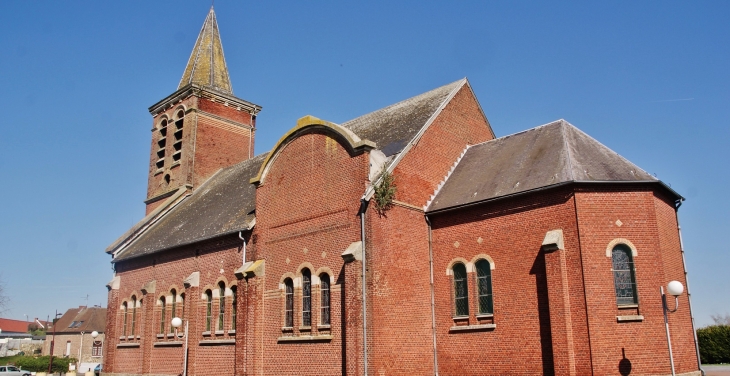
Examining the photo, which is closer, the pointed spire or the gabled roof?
the pointed spire

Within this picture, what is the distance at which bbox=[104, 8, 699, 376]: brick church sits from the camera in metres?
17.0

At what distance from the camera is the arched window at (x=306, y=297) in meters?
20.4

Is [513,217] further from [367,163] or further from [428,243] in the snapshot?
[367,163]

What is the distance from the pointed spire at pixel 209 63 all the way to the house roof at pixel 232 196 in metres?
6.23

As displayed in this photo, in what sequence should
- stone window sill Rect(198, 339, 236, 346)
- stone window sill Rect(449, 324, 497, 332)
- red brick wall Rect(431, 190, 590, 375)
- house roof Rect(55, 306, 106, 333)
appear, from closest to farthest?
red brick wall Rect(431, 190, 590, 375) → stone window sill Rect(449, 324, 497, 332) → stone window sill Rect(198, 339, 236, 346) → house roof Rect(55, 306, 106, 333)

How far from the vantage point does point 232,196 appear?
95.1ft

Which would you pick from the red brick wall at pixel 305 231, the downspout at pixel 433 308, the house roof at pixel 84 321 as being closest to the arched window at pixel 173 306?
the red brick wall at pixel 305 231

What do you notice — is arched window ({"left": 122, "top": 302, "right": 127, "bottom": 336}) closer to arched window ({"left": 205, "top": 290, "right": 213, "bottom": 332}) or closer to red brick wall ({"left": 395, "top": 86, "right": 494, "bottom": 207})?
arched window ({"left": 205, "top": 290, "right": 213, "bottom": 332})

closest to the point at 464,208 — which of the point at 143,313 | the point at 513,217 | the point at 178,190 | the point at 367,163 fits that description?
the point at 513,217

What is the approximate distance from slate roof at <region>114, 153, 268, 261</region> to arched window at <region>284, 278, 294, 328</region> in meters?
3.05

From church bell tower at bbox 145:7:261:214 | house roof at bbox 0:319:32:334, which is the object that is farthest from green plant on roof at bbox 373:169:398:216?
house roof at bbox 0:319:32:334

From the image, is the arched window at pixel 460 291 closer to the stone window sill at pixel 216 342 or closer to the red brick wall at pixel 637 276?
the red brick wall at pixel 637 276

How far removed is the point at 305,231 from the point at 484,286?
6.40 meters

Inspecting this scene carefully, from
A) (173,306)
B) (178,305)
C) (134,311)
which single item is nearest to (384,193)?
(178,305)
